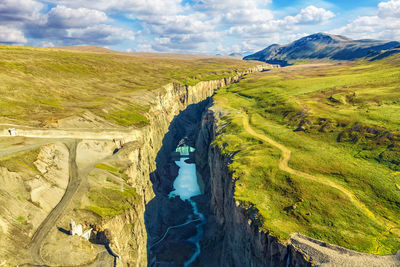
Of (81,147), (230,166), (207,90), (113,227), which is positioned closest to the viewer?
(113,227)

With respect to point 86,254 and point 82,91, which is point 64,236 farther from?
point 82,91

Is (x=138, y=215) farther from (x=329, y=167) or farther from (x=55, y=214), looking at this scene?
(x=329, y=167)

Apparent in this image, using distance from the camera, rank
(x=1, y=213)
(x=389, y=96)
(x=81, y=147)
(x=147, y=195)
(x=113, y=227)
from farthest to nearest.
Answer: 1. (x=389, y=96)
2. (x=147, y=195)
3. (x=81, y=147)
4. (x=113, y=227)
5. (x=1, y=213)

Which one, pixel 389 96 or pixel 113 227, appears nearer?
pixel 113 227

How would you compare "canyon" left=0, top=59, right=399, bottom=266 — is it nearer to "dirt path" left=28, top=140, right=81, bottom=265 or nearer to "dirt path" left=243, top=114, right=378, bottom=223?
"dirt path" left=28, top=140, right=81, bottom=265

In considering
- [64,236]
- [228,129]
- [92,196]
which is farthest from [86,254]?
[228,129]

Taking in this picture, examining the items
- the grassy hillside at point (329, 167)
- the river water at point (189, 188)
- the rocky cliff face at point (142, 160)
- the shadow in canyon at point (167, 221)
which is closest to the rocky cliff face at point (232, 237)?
the grassy hillside at point (329, 167)

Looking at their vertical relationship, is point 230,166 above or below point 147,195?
above

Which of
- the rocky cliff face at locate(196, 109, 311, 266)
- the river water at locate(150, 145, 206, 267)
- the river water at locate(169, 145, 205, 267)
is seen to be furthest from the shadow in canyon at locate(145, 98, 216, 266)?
the rocky cliff face at locate(196, 109, 311, 266)
